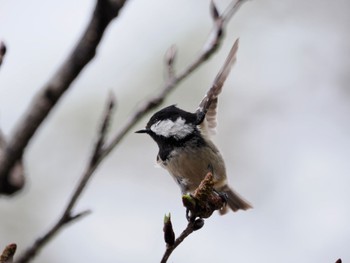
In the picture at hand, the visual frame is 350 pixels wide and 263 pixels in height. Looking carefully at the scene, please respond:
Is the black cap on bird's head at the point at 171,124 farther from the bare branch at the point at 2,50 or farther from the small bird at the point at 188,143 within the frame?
the bare branch at the point at 2,50

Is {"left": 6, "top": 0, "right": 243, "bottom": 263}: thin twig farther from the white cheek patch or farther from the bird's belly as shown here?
the white cheek patch

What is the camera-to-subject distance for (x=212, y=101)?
11.1 feet

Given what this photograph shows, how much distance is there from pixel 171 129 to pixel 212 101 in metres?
0.33

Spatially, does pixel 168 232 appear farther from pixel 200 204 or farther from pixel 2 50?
pixel 2 50

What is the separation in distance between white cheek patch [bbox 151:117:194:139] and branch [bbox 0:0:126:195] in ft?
8.16

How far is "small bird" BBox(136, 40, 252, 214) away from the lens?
3.11m

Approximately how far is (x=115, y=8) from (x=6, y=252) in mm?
497

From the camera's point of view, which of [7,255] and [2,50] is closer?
[7,255]

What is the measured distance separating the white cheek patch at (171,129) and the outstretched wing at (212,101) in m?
0.14

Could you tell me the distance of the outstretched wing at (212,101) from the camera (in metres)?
3.09

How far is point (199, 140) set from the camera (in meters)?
3.30

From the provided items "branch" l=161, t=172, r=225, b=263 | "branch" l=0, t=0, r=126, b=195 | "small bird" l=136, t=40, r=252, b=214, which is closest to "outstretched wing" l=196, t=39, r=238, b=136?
"small bird" l=136, t=40, r=252, b=214

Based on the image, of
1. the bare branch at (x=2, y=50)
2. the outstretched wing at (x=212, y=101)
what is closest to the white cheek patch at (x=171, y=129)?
the outstretched wing at (x=212, y=101)

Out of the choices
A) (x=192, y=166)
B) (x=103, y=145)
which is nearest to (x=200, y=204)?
(x=103, y=145)
